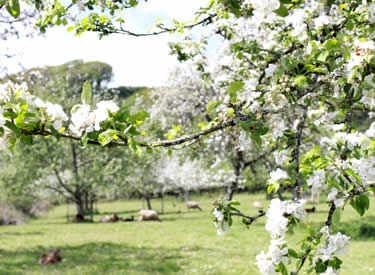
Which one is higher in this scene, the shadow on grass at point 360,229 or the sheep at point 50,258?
the sheep at point 50,258

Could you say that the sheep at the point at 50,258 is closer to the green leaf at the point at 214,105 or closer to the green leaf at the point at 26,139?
the green leaf at the point at 214,105

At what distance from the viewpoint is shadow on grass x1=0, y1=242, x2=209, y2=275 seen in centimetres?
786

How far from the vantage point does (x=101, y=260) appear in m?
8.96

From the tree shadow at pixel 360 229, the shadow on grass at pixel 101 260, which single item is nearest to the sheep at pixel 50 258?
the shadow on grass at pixel 101 260

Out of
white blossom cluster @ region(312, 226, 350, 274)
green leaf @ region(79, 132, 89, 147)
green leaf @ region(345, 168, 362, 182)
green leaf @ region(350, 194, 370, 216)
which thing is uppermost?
green leaf @ region(79, 132, 89, 147)

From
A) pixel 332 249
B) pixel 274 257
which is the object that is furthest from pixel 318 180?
pixel 274 257

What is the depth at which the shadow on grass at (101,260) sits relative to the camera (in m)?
7.86

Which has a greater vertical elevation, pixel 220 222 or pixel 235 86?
pixel 235 86

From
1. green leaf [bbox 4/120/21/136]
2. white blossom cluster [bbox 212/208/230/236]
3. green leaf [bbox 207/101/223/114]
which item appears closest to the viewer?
green leaf [bbox 4/120/21/136]

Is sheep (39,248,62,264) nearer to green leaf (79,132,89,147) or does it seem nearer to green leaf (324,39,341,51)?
green leaf (79,132,89,147)

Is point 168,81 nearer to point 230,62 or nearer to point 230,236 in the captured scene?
point 230,236

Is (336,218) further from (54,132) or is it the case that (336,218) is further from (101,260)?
(101,260)

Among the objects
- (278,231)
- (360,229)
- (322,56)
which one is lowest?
(360,229)

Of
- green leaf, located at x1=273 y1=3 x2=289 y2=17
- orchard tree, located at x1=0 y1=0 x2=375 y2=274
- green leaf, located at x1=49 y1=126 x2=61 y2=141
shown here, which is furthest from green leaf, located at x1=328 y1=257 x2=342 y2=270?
green leaf, located at x1=49 y1=126 x2=61 y2=141
